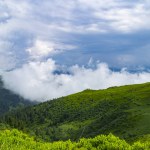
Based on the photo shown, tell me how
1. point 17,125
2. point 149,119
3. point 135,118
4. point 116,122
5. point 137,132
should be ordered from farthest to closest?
1. point 17,125
2. point 116,122
3. point 135,118
4. point 149,119
5. point 137,132

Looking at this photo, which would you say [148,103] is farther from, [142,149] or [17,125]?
[142,149]

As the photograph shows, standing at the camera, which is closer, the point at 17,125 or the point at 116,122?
the point at 116,122

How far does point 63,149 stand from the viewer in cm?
2414

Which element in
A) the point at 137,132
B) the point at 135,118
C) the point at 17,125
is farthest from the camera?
the point at 17,125

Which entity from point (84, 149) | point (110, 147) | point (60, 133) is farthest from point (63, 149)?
point (60, 133)

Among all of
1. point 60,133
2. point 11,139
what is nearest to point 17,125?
point 60,133

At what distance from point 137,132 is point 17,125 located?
231 feet

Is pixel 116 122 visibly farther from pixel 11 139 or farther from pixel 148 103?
pixel 11 139

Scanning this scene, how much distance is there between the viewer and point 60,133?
19788 cm

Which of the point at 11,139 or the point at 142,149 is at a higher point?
the point at 11,139

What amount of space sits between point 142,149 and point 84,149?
3.60m

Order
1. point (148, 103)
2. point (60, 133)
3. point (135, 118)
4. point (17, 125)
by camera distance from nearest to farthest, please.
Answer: point (135, 118) → point (148, 103) → point (17, 125) → point (60, 133)

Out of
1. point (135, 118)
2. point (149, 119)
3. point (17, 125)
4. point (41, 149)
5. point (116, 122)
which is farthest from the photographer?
point (17, 125)

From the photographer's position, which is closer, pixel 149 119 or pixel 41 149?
pixel 41 149
